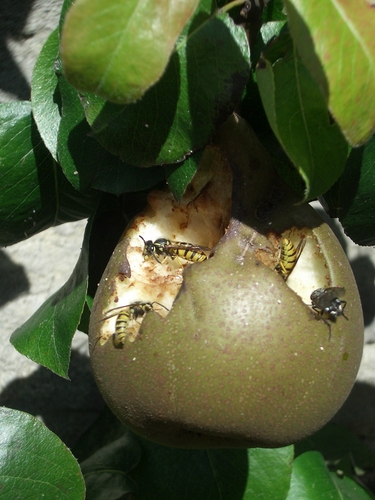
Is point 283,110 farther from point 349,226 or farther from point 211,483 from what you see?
point 211,483

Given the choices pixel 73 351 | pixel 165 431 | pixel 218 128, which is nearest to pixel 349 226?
pixel 218 128

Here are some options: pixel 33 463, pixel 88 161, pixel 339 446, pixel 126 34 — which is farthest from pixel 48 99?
pixel 339 446

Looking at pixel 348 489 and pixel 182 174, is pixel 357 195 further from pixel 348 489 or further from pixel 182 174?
pixel 348 489

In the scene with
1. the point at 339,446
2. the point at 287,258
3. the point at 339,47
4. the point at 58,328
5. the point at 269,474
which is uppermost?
the point at 339,47

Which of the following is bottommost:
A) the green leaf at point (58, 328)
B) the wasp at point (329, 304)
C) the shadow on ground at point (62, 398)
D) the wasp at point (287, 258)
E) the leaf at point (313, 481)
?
the leaf at point (313, 481)

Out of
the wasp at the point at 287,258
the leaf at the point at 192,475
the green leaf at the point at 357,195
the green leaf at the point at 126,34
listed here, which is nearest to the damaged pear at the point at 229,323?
the wasp at the point at 287,258

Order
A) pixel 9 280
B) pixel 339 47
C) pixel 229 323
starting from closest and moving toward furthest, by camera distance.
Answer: pixel 339 47, pixel 229 323, pixel 9 280

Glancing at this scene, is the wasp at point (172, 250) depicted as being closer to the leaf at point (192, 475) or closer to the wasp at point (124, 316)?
the wasp at point (124, 316)

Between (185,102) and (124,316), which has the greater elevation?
(185,102)
